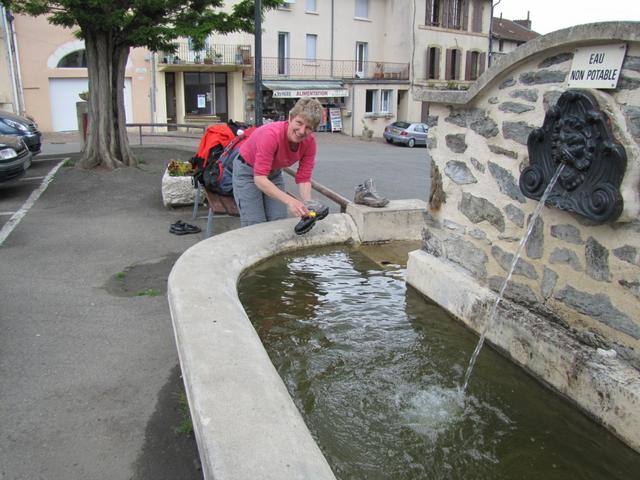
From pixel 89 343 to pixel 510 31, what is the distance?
154 ft

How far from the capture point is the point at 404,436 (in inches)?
103

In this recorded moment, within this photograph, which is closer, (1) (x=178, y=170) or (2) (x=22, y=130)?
(1) (x=178, y=170)

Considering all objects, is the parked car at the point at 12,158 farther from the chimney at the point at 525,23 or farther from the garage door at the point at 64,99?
the chimney at the point at 525,23

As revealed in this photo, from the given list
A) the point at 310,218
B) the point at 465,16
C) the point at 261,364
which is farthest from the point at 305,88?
the point at 261,364

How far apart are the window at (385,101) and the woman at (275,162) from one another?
32.8 meters

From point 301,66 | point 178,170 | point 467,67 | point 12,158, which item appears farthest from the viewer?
point 467,67

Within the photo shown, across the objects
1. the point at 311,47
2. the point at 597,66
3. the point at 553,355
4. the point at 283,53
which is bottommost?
the point at 553,355

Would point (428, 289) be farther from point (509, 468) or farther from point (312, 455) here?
point (312, 455)

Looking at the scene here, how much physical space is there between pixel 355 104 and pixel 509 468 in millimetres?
34225

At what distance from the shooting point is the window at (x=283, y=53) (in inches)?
1339

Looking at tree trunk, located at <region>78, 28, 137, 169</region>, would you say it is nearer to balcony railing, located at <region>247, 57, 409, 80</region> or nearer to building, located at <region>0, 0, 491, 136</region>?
building, located at <region>0, 0, 491, 136</region>

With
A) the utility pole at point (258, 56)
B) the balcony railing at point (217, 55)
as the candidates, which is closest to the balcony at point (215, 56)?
the balcony railing at point (217, 55)

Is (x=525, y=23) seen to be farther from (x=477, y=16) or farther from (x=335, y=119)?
(x=335, y=119)

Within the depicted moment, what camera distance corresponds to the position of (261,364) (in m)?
2.54
